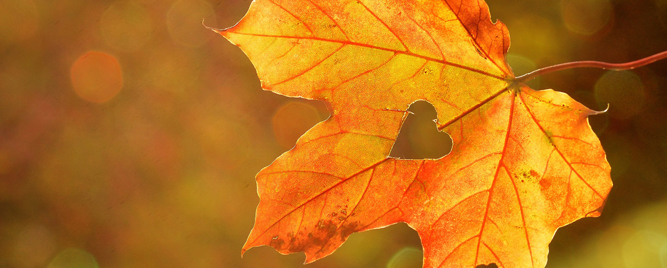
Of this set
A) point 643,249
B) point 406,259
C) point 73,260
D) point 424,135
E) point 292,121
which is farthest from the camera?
point 73,260

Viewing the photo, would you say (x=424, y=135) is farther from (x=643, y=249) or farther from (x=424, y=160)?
(x=424, y=160)

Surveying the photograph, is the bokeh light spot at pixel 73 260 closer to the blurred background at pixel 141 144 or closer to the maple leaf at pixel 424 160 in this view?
the blurred background at pixel 141 144

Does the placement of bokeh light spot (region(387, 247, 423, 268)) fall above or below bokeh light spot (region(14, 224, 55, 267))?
above

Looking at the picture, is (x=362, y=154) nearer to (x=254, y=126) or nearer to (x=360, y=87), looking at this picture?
(x=360, y=87)

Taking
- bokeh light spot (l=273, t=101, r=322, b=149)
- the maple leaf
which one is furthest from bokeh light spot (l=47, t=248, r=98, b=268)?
the maple leaf

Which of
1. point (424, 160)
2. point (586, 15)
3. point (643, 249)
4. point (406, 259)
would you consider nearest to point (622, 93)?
point (586, 15)

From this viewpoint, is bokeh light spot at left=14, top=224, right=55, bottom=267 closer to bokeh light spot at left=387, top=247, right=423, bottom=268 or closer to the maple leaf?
bokeh light spot at left=387, top=247, right=423, bottom=268
